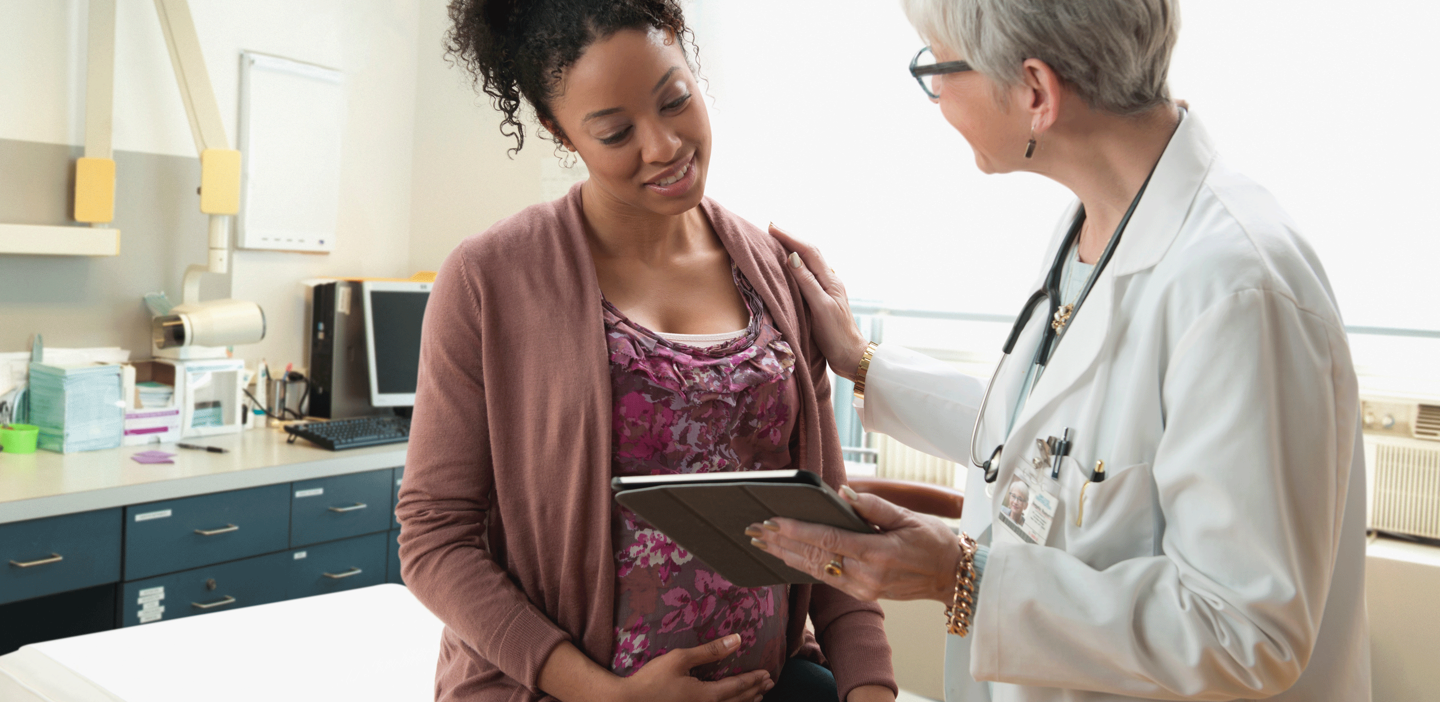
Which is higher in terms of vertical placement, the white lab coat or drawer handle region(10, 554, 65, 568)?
the white lab coat

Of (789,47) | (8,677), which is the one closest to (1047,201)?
(789,47)

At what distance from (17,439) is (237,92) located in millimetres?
1297

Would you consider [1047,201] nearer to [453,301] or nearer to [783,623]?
[783,623]

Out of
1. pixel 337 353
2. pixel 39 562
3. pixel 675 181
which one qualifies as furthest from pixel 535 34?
pixel 337 353

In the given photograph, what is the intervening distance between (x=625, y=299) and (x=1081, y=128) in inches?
23.9

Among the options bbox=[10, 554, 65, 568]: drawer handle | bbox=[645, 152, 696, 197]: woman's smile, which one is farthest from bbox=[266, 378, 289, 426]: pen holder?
bbox=[645, 152, 696, 197]: woman's smile

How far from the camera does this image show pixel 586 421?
3.87 feet

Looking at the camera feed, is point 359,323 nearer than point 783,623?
No

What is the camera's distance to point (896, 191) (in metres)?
3.19

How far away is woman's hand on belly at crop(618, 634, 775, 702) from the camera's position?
1169 mm

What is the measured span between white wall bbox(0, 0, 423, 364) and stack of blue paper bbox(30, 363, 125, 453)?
327 millimetres

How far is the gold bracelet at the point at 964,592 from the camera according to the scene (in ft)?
3.30

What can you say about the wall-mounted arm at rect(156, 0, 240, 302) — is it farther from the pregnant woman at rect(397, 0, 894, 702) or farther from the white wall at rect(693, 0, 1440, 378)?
the pregnant woman at rect(397, 0, 894, 702)

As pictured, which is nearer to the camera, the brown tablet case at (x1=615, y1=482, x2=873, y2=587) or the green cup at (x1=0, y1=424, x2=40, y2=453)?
the brown tablet case at (x1=615, y1=482, x2=873, y2=587)
